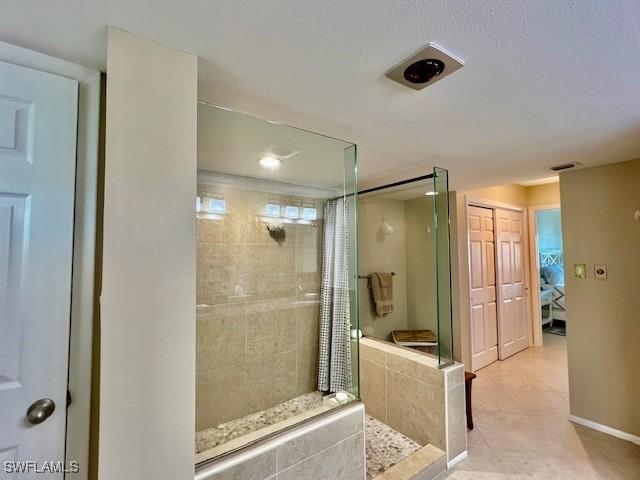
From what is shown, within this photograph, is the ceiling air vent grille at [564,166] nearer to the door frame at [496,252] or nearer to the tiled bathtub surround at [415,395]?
the door frame at [496,252]

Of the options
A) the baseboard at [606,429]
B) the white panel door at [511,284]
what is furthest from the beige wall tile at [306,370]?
the white panel door at [511,284]

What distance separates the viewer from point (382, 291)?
3186 millimetres

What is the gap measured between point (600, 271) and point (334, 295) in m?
2.14

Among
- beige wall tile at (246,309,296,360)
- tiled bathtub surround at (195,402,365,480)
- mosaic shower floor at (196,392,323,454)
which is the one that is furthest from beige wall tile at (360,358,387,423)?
tiled bathtub surround at (195,402,365,480)

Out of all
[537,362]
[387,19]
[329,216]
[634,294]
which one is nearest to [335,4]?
[387,19]

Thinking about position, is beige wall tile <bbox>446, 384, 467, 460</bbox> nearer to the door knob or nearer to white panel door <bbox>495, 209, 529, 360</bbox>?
the door knob

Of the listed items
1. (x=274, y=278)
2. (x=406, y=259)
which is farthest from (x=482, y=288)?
(x=274, y=278)

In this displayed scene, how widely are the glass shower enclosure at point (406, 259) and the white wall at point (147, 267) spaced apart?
6.68ft

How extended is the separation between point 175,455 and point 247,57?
1.33 meters

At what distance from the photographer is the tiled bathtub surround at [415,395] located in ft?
6.49

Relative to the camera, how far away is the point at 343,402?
64.4 inches

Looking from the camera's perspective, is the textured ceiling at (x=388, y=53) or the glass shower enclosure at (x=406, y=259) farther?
the glass shower enclosure at (x=406, y=259)

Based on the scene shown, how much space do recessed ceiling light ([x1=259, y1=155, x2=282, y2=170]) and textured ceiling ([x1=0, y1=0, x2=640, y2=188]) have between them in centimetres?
54

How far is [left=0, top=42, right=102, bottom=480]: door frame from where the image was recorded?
1.01m
